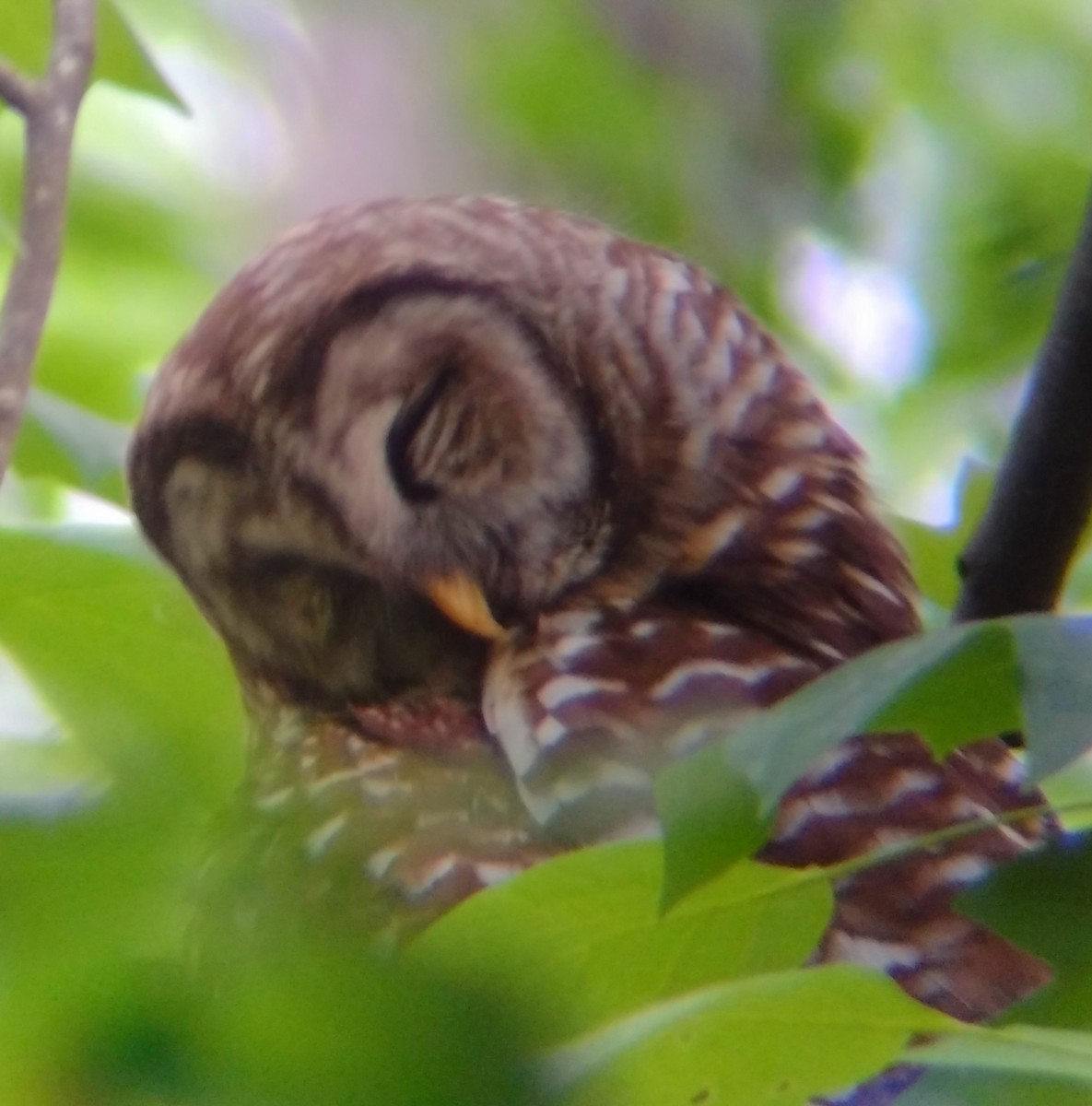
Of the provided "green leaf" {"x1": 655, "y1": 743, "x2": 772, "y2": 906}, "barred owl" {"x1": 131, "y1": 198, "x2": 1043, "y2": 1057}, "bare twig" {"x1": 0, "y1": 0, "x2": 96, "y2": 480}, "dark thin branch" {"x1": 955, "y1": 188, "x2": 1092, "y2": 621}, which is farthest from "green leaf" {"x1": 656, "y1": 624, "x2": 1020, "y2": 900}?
"barred owl" {"x1": 131, "y1": 198, "x2": 1043, "y2": 1057}

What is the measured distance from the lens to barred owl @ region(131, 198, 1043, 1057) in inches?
53.9

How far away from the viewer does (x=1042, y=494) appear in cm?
117

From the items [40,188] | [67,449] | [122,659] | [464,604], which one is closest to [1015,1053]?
[122,659]

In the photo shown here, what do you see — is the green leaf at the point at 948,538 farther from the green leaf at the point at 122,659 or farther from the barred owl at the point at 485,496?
the green leaf at the point at 122,659

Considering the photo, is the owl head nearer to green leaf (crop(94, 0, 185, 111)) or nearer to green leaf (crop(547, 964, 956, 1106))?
green leaf (crop(94, 0, 185, 111))

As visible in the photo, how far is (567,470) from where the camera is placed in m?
1.53

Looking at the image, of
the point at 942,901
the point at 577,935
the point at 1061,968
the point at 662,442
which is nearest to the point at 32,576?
the point at 577,935

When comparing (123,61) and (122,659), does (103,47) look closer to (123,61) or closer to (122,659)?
(123,61)

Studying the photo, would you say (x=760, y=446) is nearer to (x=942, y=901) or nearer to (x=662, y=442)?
(x=662, y=442)

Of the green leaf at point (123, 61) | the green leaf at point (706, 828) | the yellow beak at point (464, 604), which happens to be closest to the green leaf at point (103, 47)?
the green leaf at point (123, 61)

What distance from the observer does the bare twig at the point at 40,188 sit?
809 mm

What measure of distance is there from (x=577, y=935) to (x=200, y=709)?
0.56 feet

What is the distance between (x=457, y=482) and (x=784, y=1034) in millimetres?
998

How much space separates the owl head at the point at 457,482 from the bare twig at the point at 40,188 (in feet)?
1.66
